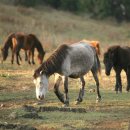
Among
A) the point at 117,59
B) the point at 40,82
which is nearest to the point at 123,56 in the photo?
the point at 117,59

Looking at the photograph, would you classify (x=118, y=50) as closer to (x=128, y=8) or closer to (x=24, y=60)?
(x=24, y=60)

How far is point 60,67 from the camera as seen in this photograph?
15.7 meters

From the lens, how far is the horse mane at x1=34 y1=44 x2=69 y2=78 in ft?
50.6

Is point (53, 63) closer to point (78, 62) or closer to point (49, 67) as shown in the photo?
point (49, 67)

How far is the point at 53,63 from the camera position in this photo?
1549 centimetres

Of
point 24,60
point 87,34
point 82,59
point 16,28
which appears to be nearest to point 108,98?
point 82,59

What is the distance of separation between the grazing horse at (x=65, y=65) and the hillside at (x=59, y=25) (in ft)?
97.5

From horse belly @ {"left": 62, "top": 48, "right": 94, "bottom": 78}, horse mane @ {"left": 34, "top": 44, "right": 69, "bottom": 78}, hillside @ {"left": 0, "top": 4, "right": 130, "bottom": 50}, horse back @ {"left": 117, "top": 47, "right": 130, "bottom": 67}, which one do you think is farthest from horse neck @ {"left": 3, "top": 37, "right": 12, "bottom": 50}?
hillside @ {"left": 0, "top": 4, "right": 130, "bottom": 50}

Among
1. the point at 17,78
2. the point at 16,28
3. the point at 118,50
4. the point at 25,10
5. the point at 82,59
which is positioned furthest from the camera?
the point at 25,10

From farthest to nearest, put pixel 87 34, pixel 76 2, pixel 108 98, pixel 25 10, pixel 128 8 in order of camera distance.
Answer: pixel 76 2 < pixel 128 8 < pixel 25 10 < pixel 87 34 < pixel 108 98

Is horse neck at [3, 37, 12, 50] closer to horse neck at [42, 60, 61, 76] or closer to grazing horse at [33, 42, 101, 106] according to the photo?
grazing horse at [33, 42, 101, 106]

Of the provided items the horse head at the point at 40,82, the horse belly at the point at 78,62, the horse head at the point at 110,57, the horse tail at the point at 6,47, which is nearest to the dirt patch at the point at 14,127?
the horse head at the point at 40,82

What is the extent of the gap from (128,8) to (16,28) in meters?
22.2

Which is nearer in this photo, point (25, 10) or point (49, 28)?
point (49, 28)
